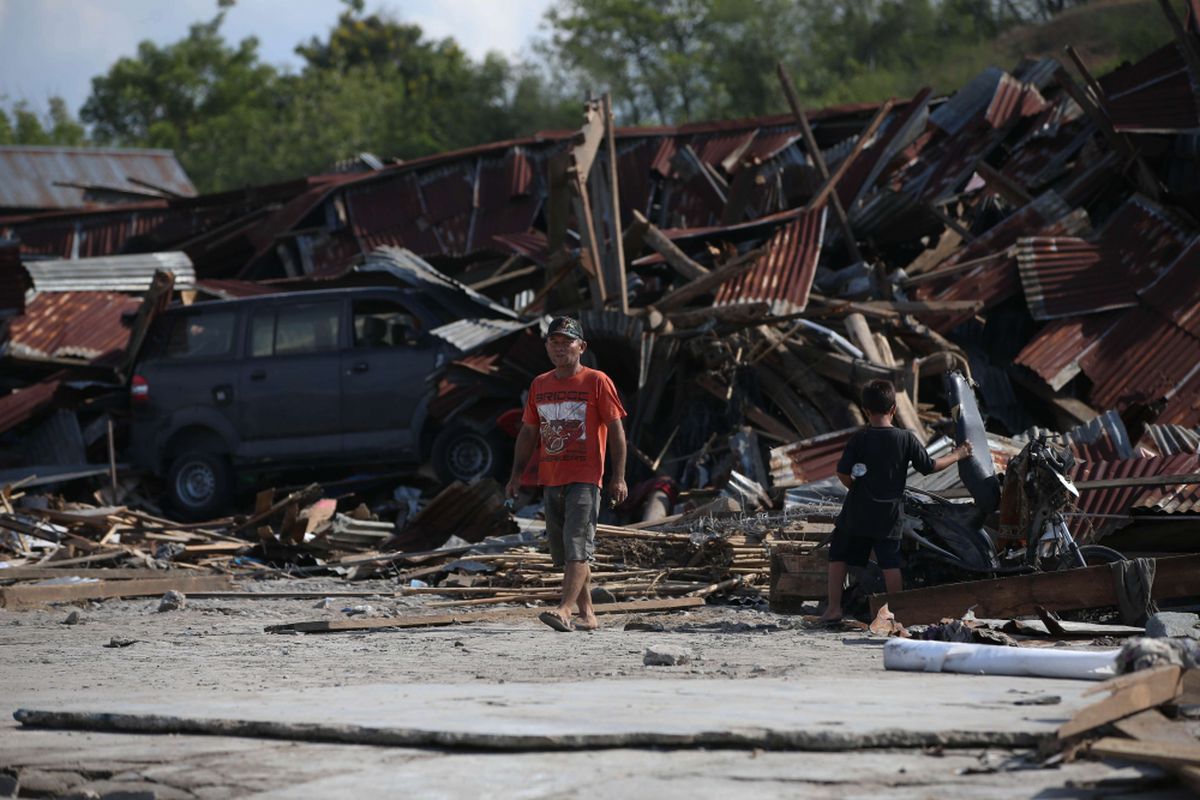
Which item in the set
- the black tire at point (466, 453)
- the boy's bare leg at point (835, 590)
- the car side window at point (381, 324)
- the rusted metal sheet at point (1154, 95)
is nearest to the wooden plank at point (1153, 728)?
the boy's bare leg at point (835, 590)

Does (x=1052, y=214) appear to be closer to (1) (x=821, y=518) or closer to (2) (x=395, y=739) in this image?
(1) (x=821, y=518)

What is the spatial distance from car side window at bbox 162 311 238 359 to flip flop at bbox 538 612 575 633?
8098mm

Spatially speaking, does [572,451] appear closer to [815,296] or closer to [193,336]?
[815,296]

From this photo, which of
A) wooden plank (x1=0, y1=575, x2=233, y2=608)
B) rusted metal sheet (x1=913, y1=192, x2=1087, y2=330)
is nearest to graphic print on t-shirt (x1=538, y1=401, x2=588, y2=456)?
wooden plank (x1=0, y1=575, x2=233, y2=608)

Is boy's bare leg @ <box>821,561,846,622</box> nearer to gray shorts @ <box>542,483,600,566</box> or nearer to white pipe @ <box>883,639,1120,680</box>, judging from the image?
gray shorts @ <box>542,483,600,566</box>

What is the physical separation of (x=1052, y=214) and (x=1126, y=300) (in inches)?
64.3

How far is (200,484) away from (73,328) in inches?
148

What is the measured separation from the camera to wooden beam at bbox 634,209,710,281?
1495 centimetres

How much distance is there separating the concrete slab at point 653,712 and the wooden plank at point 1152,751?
0.20 metres

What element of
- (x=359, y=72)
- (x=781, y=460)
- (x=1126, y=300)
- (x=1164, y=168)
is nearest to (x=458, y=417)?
(x=781, y=460)

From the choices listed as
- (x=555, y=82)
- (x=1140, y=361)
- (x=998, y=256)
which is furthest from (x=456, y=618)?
(x=555, y=82)

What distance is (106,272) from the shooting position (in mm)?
20125

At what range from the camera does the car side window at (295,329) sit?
14938mm

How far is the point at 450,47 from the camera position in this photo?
6462cm
